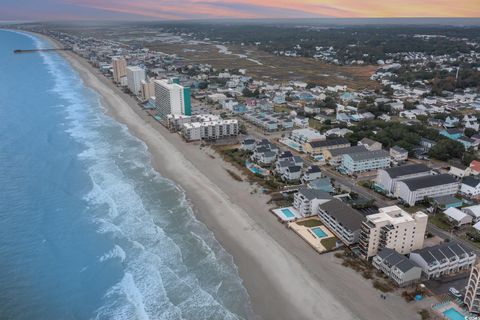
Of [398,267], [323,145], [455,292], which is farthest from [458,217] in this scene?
[323,145]

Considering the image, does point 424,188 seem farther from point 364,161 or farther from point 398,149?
point 398,149

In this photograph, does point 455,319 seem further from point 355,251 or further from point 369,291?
point 355,251

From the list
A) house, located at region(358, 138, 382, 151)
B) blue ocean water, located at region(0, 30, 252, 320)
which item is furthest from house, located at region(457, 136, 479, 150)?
blue ocean water, located at region(0, 30, 252, 320)

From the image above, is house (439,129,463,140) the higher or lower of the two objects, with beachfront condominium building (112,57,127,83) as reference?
lower

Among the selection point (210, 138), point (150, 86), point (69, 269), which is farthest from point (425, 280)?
point (150, 86)

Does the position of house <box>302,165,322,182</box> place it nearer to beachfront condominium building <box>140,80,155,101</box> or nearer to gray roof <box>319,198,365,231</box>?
gray roof <box>319,198,365,231</box>

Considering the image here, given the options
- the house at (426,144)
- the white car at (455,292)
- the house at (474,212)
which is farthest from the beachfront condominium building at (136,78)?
the white car at (455,292)
